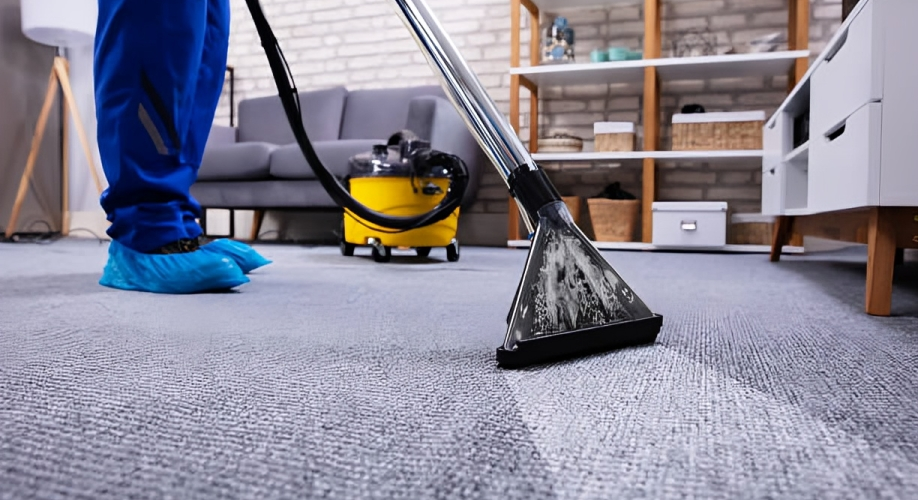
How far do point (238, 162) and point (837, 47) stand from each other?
266cm

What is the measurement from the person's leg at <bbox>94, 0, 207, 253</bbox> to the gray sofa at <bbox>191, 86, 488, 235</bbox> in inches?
65.2

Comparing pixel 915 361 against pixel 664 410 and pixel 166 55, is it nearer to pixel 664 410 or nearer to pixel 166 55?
pixel 664 410

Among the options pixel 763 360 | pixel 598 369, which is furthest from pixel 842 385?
pixel 598 369

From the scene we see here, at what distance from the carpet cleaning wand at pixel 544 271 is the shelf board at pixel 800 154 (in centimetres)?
107

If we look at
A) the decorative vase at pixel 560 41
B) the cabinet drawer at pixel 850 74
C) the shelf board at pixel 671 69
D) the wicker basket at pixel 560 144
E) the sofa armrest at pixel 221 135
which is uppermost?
the decorative vase at pixel 560 41

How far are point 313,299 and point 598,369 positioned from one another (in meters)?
0.65

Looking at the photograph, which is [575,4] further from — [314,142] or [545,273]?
[545,273]

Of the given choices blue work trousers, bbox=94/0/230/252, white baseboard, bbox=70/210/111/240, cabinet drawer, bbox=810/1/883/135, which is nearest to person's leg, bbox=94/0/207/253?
blue work trousers, bbox=94/0/230/252

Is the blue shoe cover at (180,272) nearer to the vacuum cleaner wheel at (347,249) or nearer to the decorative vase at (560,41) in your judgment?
the vacuum cleaner wheel at (347,249)

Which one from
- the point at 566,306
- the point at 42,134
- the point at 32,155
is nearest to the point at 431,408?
the point at 566,306

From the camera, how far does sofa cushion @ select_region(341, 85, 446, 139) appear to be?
11.4ft

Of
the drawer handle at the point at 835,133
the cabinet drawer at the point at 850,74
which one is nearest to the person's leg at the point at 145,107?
the cabinet drawer at the point at 850,74

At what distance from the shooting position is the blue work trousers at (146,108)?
1.11 meters

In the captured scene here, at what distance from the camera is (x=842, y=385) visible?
575 mm
